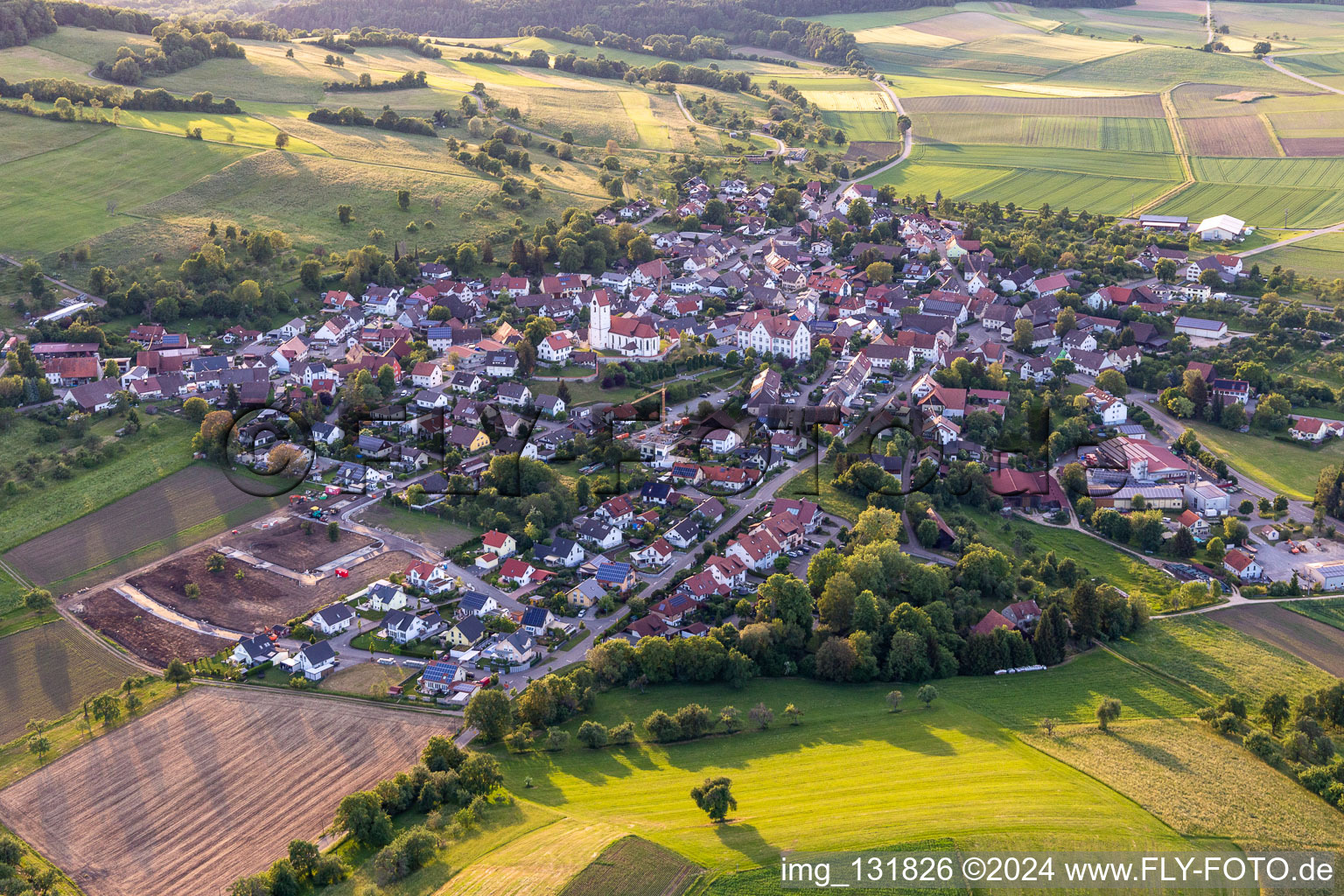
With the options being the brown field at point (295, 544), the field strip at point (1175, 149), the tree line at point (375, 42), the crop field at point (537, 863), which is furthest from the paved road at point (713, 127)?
the crop field at point (537, 863)

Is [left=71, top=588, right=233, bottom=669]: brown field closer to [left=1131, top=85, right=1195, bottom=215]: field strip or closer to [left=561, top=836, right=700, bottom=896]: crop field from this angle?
[left=561, top=836, right=700, bottom=896]: crop field

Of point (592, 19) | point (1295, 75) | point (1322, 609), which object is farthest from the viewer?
point (592, 19)

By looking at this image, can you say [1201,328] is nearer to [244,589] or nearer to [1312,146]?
[1312,146]

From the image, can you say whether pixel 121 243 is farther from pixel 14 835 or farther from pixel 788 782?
pixel 788 782

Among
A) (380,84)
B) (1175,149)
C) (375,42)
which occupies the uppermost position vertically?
(375,42)

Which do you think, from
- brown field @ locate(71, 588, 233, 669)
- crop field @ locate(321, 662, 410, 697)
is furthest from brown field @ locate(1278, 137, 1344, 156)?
brown field @ locate(71, 588, 233, 669)

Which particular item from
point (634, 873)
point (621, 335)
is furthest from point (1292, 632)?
point (621, 335)

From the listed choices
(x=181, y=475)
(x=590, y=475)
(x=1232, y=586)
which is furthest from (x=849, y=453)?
(x=181, y=475)

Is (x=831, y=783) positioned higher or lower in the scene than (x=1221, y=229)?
lower
